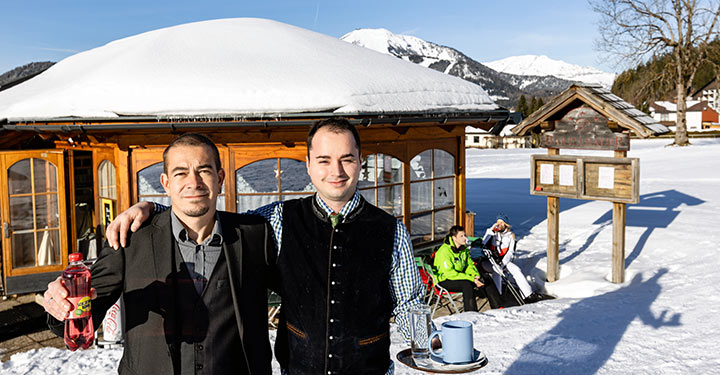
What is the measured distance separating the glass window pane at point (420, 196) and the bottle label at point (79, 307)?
6558mm

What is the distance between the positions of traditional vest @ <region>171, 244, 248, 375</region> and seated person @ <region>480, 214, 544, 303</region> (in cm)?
544

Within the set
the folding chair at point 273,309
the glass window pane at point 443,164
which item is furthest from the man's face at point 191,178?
the glass window pane at point 443,164

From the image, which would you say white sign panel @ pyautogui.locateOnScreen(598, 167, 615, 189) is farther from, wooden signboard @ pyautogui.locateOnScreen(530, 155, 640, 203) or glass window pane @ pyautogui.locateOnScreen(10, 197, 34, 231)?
glass window pane @ pyautogui.locateOnScreen(10, 197, 34, 231)

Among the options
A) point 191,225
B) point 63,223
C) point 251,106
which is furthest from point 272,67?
point 191,225

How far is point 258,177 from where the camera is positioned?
7395 mm

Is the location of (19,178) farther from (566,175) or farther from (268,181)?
(566,175)

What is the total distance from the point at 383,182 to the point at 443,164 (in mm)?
1273

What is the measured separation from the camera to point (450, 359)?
8.15 ft

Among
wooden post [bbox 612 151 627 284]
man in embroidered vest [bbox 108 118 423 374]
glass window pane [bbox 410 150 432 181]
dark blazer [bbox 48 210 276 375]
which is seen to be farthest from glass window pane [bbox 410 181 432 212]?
dark blazer [bbox 48 210 276 375]

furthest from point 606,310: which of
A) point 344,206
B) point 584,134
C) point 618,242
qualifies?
point 344,206

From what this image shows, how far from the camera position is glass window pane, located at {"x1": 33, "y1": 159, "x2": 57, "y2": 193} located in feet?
27.3

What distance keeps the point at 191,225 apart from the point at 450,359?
120 cm

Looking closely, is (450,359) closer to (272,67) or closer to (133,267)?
(133,267)

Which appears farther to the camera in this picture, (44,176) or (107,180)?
(44,176)
